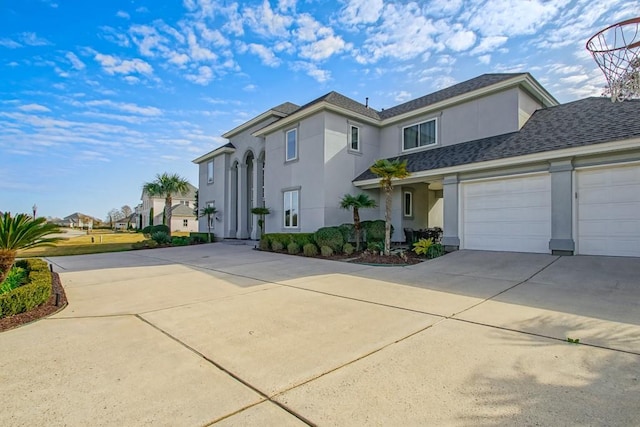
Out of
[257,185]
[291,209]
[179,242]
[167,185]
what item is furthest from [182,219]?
[291,209]

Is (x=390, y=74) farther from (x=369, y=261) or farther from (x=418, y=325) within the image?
(x=418, y=325)

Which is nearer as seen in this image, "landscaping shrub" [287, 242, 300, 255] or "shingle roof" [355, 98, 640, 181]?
"shingle roof" [355, 98, 640, 181]

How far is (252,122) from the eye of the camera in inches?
802

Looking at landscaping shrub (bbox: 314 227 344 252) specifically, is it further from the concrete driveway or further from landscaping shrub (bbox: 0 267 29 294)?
landscaping shrub (bbox: 0 267 29 294)

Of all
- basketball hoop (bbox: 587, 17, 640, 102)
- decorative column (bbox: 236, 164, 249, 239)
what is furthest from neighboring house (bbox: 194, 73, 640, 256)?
decorative column (bbox: 236, 164, 249, 239)

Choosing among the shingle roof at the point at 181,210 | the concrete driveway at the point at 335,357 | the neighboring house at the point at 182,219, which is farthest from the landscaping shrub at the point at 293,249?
the shingle roof at the point at 181,210

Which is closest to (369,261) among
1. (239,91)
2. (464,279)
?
(464,279)

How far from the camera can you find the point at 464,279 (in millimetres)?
7707

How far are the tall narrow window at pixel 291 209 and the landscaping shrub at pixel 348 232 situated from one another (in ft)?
9.21

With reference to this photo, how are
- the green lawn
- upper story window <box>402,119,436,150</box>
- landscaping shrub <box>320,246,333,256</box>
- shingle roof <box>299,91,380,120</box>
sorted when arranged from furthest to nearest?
the green lawn, shingle roof <box>299,91,380,120</box>, upper story window <box>402,119,436,150</box>, landscaping shrub <box>320,246,333,256</box>

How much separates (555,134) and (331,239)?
8863 millimetres

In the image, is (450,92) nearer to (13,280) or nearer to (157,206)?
(13,280)

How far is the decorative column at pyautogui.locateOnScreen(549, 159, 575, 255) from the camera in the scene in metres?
9.57

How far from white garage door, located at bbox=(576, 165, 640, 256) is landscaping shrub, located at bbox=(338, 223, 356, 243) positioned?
314 inches
